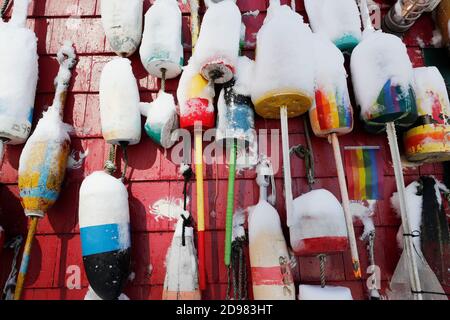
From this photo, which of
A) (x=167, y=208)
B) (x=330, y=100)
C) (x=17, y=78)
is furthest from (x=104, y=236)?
(x=330, y=100)

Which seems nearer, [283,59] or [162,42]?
[283,59]

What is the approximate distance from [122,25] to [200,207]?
1.03 meters

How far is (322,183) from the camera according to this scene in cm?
162

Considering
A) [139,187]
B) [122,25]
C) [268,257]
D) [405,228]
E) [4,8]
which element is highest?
[4,8]

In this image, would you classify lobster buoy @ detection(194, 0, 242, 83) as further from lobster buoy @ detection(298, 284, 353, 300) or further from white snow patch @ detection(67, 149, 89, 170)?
lobster buoy @ detection(298, 284, 353, 300)

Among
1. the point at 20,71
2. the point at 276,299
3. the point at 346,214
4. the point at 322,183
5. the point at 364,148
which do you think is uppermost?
the point at 20,71

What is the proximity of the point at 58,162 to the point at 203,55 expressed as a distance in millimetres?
823

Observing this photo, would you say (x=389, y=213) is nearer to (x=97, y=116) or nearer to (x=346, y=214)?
(x=346, y=214)

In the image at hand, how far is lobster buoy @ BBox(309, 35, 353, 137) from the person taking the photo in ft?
4.97

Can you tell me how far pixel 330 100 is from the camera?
1.52 meters

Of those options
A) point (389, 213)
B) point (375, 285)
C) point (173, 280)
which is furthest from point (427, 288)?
point (173, 280)

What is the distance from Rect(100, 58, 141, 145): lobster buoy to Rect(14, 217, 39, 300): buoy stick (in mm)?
485

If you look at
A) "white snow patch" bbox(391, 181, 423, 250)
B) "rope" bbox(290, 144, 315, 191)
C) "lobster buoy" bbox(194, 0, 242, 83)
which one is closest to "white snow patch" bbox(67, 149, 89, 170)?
"lobster buoy" bbox(194, 0, 242, 83)

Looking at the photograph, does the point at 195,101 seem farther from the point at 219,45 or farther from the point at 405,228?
the point at 405,228
